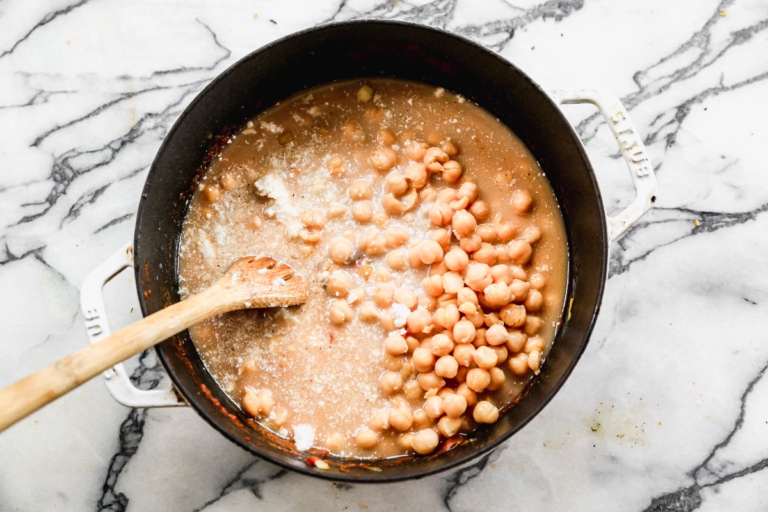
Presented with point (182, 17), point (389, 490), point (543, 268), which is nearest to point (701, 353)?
point (543, 268)

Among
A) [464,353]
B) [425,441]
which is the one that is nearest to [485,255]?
[464,353]

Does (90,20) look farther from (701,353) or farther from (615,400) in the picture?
(701,353)

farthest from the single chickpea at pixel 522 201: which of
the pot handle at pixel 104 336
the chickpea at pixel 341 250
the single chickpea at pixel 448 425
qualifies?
the pot handle at pixel 104 336

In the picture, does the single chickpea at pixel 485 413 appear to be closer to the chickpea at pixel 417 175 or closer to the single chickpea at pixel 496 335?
the single chickpea at pixel 496 335

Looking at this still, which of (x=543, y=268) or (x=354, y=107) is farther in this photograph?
(x=354, y=107)

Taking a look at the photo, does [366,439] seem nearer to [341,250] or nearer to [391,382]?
[391,382]

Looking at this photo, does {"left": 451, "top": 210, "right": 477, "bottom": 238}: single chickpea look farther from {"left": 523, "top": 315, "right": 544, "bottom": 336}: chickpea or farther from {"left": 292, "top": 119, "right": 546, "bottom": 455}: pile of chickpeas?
{"left": 523, "top": 315, "right": 544, "bottom": 336}: chickpea

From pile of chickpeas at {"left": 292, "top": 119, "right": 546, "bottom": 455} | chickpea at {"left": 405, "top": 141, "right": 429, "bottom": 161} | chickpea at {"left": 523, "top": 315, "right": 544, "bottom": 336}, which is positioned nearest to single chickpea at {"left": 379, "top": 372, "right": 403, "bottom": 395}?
pile of chickpeas at {"left": 292, "top": 119, "right": 546, "bottom": 455}

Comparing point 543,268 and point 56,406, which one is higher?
point 543,268
